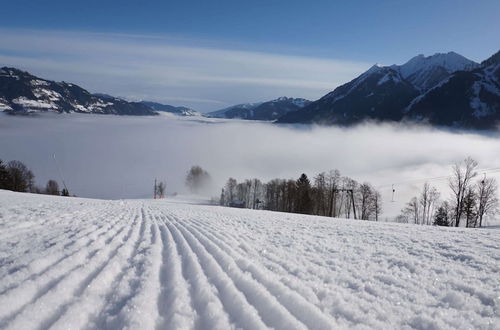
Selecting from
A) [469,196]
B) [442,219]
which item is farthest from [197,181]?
[469,196]

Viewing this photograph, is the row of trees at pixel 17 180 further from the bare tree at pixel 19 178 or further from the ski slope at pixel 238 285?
the ski slope at pixel 238 285

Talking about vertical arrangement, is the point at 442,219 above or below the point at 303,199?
below

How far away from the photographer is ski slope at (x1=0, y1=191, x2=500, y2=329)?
4137 mm

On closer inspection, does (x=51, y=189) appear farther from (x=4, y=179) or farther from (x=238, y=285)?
(x=238, y=285)

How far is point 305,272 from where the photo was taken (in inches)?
257

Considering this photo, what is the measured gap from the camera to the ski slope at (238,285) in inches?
163

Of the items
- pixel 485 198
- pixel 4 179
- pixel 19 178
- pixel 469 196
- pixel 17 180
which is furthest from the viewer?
pixel 19 178

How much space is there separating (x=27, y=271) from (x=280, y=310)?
396 centimetres

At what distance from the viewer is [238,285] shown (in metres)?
5.45

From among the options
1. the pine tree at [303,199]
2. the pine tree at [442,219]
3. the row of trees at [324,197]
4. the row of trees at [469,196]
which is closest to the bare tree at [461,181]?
the row of trees at [469,196]

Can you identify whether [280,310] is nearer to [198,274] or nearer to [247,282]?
[247,282]

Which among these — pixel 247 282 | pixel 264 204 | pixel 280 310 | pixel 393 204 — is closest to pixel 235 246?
pixel 247 282

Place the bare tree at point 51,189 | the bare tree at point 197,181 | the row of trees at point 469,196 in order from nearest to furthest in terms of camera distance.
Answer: the row of trees at point 469,196 < the bare tree at point 51,189 < the bare tree at point 197,181

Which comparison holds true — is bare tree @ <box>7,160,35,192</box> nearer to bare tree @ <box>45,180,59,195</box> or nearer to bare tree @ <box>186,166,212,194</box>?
bare tree @ <box>45,180,59,195</box>
